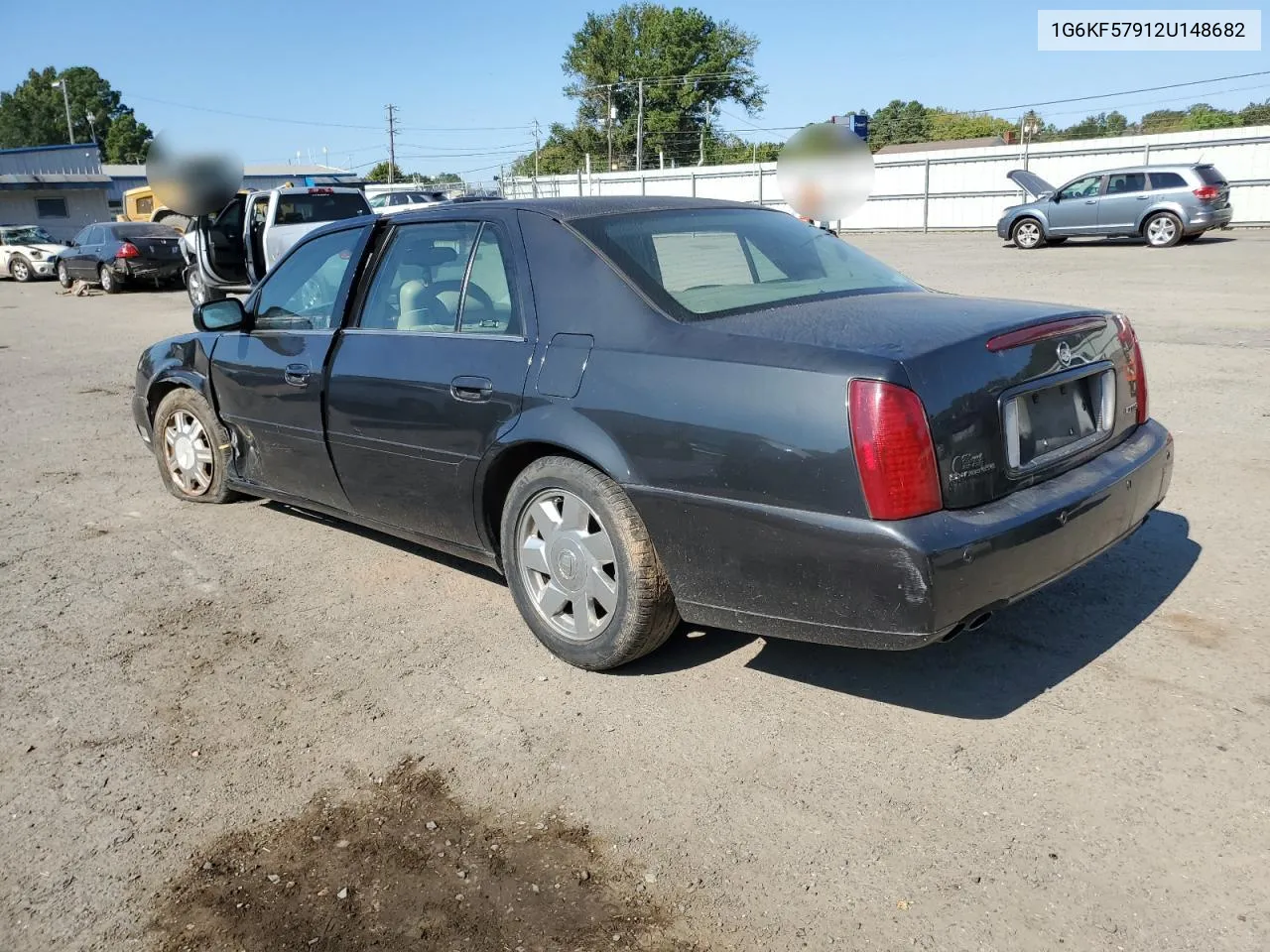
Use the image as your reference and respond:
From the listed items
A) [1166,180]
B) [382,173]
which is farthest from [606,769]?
[382,173]

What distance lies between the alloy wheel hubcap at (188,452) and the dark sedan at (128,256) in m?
17.8

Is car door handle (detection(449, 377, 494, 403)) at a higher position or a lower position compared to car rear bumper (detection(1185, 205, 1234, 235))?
lower

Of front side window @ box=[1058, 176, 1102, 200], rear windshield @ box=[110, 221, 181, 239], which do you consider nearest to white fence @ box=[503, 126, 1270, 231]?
front side window @ box=[1058, 176, 1102, 200]

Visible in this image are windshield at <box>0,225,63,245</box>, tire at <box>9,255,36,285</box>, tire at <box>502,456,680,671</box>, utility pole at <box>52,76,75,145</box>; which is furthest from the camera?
utility pole at <box>52,76,75,145</box>

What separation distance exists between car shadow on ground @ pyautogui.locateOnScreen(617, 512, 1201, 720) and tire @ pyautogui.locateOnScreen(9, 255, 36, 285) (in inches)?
1139

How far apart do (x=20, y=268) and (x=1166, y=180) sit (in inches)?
1092

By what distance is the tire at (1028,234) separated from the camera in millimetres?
22422

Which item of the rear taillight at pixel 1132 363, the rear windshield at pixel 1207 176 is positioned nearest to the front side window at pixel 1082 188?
the rear windshield at pixel 1207 176

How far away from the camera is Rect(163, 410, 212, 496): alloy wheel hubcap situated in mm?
5660

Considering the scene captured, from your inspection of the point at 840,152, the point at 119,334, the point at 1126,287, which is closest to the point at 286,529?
the point at 840,152

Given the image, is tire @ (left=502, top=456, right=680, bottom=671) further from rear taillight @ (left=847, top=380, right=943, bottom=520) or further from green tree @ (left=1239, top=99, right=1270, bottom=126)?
green tree @ (left=1239, top=99, right=1270, bottom=126)

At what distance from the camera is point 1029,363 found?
3.12m

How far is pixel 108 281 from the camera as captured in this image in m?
22.1

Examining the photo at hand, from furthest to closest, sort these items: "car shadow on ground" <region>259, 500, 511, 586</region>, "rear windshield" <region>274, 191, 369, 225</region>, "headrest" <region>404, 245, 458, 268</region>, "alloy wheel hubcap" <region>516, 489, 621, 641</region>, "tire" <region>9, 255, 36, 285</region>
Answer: "tire" <region>9, 255, 36, 285</region> < "rear windshield" <region>274, 191, 369, 225</region> < "car shadow on ground" <region>259, 500, 511, 586</region> < "headrest" <region>404, 245, 458, 268</region> < "alloy wheel hubcap" <region>516, 489, 621, 641</region>
